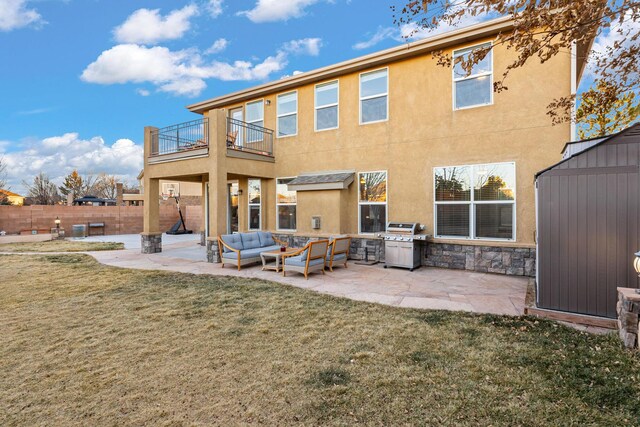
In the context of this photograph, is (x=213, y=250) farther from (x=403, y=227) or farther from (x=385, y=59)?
(x=385, y=59)

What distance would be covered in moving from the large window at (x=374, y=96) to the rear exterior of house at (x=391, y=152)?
1.3 inches

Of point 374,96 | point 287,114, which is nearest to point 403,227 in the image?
point 374,96

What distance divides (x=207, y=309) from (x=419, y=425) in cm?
407

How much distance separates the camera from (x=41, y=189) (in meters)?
38.1

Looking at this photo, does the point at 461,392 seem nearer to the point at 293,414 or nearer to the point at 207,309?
the point at 293,414

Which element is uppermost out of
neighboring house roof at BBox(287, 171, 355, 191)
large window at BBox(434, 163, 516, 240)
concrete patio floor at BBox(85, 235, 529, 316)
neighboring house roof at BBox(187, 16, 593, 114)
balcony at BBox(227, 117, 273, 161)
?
neighboring house roof at BBox(187, 16, 593, 114)

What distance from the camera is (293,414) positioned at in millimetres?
2676

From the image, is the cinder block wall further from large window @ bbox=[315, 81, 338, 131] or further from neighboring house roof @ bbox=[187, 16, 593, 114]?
large window @ bbox=[315, 81, 338, 131]

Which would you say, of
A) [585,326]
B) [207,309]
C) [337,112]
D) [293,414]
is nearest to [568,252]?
[585,326]

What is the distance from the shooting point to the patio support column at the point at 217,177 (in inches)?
392

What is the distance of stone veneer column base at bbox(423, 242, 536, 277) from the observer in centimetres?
805

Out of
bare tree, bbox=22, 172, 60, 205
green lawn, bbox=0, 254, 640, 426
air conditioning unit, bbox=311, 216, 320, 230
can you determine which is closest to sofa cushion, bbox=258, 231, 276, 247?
air conditioning unit, bbox=311, 216, 320, 230

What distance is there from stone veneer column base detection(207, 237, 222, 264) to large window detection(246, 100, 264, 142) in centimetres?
443

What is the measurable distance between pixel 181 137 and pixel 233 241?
185 inches
